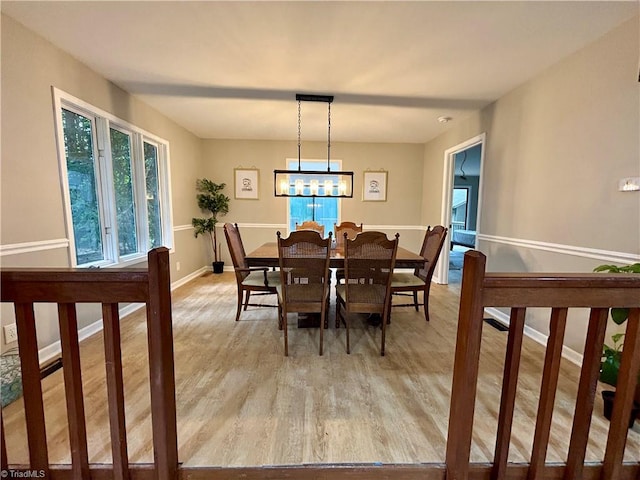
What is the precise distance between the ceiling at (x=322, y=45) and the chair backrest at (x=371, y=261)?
4.76 feet

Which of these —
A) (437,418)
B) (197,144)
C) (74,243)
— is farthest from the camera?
(197,144)

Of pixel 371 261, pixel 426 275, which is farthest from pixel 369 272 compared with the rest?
pixel 426 275

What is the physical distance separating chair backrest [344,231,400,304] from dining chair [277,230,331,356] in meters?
0.18

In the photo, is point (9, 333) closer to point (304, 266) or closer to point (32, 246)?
point (32, 246)

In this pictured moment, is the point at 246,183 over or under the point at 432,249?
over

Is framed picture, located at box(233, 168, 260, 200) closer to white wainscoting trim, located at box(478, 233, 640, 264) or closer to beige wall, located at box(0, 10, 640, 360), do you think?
beige wall, located at box(0, 10, 640, 360)

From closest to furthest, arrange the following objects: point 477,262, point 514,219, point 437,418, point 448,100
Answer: point 477,262
point 437,418
point 514,219
point 448,100

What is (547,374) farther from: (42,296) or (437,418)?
(42,296)

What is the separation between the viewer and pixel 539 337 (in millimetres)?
2537

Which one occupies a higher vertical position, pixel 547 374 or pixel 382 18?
pixel 382 18

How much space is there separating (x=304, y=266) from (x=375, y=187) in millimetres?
→ 3605

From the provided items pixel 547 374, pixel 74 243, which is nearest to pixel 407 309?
pixel 547 374

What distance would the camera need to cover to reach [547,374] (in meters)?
1.11

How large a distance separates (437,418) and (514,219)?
86.9 inches
